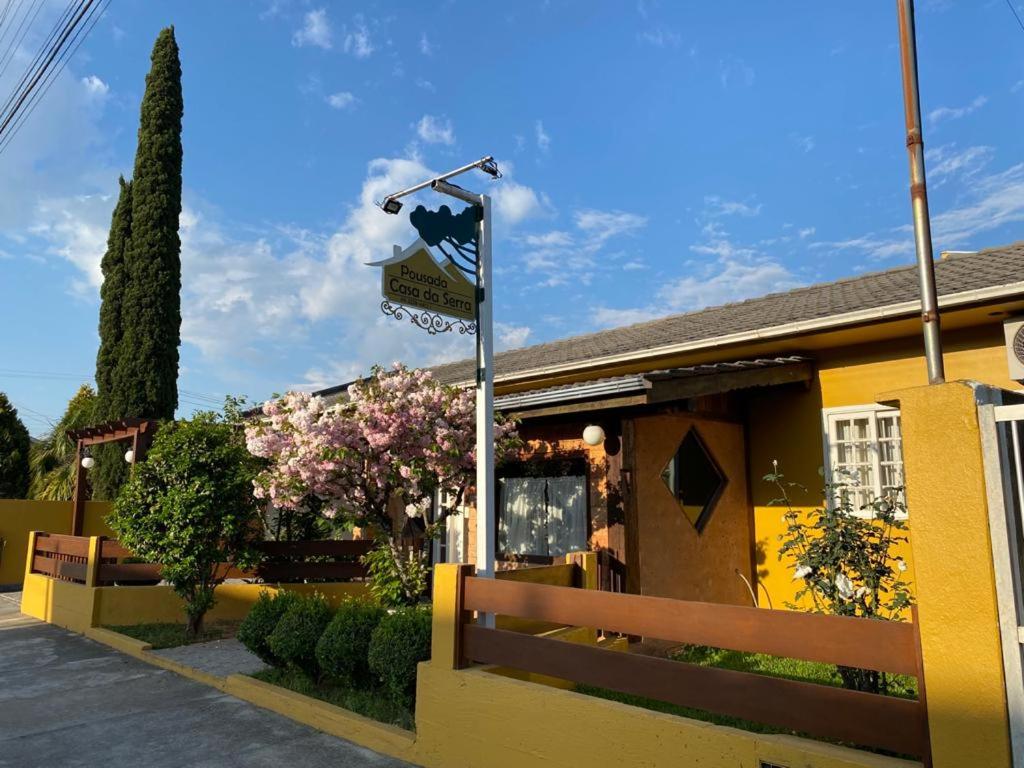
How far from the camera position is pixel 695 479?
833 centimetres

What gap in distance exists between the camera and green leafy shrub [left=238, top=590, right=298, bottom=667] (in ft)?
21.5

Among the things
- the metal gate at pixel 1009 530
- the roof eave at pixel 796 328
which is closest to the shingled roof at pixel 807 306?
the roof eave at pixel 796 328

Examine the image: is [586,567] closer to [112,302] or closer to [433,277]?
[433,277]

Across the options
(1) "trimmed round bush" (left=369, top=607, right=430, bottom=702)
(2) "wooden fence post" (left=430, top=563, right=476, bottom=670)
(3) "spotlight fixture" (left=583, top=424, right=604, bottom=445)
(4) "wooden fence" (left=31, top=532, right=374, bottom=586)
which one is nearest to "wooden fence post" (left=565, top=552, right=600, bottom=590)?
(3) "spotlight fixture" (left=583, top=424, right=604, bottom=445)

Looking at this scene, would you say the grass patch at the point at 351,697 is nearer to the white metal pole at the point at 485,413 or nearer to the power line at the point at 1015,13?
the white metal pole at the point at 485,413

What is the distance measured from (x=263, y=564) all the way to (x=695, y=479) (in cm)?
608

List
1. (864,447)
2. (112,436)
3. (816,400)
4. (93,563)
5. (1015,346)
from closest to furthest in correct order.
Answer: (1015,346) < (864,447) < (816,400) < (93,563) < (112,436)

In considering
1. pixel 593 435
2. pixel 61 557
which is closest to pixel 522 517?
pixel 593 435

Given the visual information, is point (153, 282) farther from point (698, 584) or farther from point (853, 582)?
point (853, 582)

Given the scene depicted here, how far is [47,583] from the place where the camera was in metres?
11.0

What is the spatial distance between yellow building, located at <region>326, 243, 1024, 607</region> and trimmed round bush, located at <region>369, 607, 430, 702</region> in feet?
8.65

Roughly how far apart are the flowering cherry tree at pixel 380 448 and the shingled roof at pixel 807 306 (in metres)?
2.25

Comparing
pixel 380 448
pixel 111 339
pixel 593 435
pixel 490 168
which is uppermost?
pixel 111 339

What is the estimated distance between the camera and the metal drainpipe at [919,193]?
468 cm
